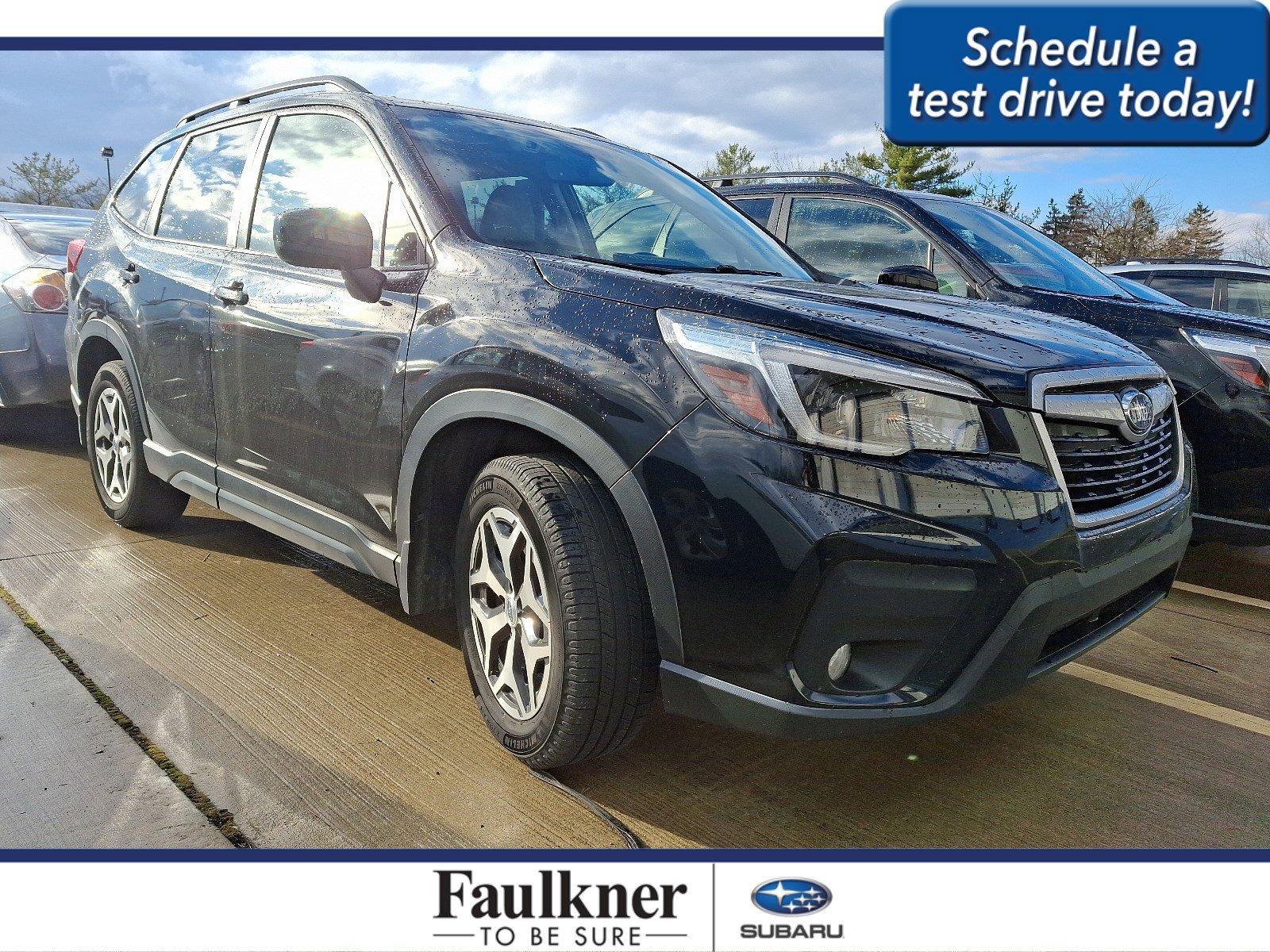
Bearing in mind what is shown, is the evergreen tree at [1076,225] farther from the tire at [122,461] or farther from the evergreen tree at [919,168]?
the tire at [122,461]

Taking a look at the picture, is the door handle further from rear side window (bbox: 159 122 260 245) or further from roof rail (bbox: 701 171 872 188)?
roof rail (bbox: 701 171 872 188)

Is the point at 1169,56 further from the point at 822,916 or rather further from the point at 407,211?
the point at 822,916

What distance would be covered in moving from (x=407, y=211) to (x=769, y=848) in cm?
193

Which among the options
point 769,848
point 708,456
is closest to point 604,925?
point 769,848

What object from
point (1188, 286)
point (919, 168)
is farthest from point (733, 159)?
point (1188, 286)

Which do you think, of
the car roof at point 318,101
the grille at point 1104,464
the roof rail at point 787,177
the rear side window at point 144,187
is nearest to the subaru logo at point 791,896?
the grille at point 1104,464

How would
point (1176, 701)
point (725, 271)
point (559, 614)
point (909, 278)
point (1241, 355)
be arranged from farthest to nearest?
point (1241, 355) < point (909, 278) < point (1176, 701) < point (725, 271) < point (559, 614)

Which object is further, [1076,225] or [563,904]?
[1076,225]

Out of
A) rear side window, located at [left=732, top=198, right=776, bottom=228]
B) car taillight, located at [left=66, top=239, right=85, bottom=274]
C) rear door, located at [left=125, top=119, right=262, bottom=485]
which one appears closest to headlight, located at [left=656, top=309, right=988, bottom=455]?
rear door, located at [left=125, top=119, right=262, bottom=485]

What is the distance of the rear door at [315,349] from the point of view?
2.79m

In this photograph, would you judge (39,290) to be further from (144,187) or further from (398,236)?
(398,236)

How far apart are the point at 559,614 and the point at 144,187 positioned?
11.2 feet

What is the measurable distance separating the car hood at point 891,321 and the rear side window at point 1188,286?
17.3 ft

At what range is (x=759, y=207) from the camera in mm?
5609
